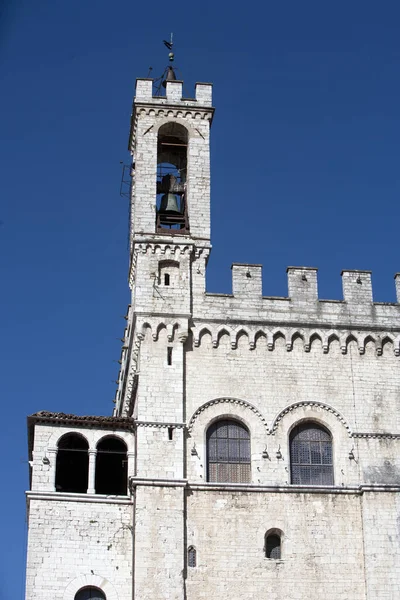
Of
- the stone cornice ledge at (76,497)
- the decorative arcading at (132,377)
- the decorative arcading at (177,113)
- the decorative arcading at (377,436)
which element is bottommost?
the stone cornice ledge at (76,497)

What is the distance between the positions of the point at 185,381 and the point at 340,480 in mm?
4998

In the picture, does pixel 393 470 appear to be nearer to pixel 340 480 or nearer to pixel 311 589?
pixel 340 480

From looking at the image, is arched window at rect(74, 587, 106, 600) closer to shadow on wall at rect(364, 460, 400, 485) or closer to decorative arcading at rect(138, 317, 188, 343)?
decorative arcading at rect(138, 317, 188, 343)

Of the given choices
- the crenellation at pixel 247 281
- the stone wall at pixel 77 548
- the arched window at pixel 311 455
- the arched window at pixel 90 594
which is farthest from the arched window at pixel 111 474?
the crenellation at pixel 247 281

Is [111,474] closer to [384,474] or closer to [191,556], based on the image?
[191,556]

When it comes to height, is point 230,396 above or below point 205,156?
below

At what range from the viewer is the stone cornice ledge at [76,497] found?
1194 inches

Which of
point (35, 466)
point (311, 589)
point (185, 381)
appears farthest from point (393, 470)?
point (35, 466)

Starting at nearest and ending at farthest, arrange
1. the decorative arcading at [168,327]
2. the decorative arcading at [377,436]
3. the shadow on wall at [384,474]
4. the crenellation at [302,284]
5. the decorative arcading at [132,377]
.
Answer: the shadow on wall at [384,474], the decorative arcading at [377,436], the decorative arcading at [168,327], the decorative arcading at [132,377], the crenellation at [302,284]

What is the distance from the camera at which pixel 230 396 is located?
31594 millimetres

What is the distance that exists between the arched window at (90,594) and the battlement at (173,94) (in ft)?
48.9

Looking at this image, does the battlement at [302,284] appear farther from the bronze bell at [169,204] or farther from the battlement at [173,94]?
the battlement at [173,94]

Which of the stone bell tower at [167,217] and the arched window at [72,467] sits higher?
the stone bell tower at [167,217]

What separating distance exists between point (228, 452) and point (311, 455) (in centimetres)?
231
